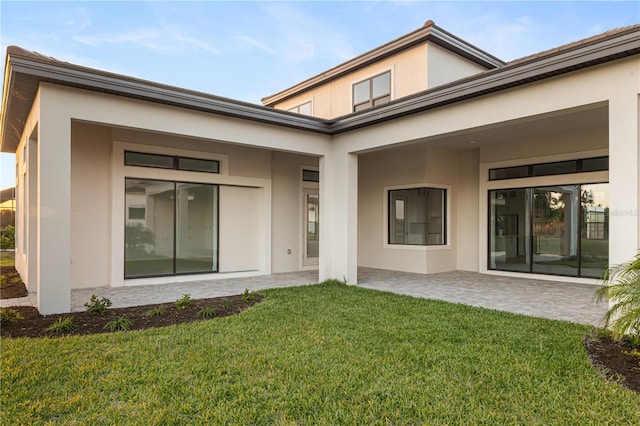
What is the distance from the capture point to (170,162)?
9.12m

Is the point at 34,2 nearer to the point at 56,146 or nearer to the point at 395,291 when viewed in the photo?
the point at 56,146

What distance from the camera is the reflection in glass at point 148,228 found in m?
8.62

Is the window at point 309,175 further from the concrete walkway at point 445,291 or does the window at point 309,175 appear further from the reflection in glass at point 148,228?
the reflection in glass at point 148,228

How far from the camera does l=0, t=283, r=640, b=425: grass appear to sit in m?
2.88

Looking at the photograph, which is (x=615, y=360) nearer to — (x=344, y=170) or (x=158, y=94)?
(x=344, y=170)

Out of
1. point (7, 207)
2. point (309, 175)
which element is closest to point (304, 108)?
point (309, 175)

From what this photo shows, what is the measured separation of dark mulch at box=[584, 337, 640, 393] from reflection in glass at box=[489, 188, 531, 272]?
5903 mm

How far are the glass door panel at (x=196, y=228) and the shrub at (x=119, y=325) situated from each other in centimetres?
412

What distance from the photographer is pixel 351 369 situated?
369cm

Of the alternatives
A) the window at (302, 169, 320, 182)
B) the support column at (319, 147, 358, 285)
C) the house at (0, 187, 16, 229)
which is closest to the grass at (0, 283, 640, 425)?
the support column at (319, 147, 358, 285)

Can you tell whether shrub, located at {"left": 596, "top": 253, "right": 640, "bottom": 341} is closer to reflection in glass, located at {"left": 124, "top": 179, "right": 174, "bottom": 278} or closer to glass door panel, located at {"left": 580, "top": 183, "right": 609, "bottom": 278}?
glass door panel, located at {"left": 580, "top": 183, "right": 609, "bottom": 278}

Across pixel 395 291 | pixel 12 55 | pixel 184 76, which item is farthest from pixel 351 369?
pixel 184 76

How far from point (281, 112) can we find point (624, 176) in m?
5.99

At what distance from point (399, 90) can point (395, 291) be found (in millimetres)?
6148
